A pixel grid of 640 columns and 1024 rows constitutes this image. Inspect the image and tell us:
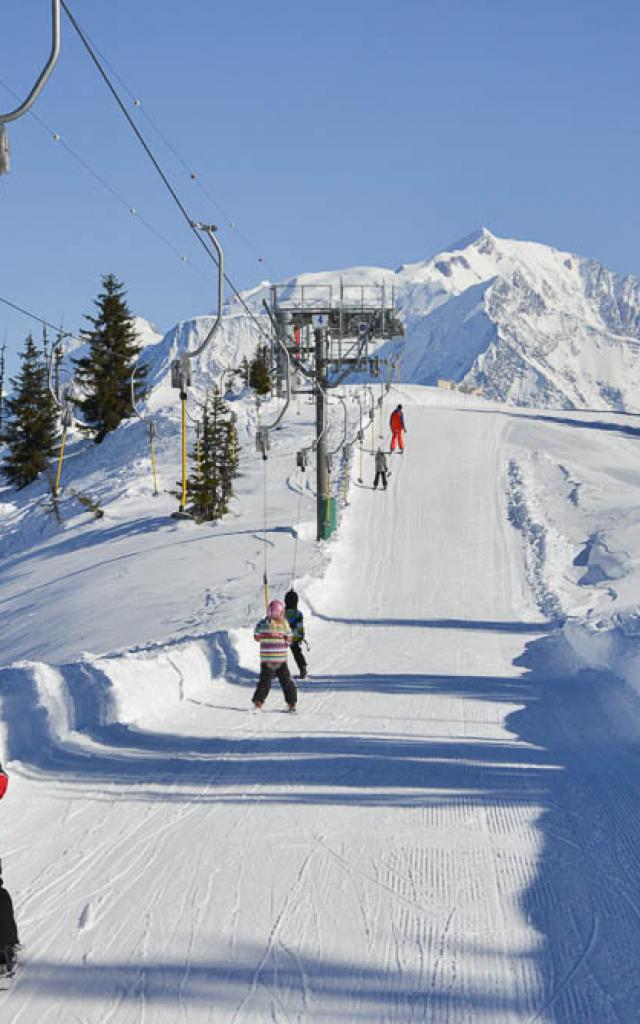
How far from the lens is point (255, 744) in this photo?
11.5 m

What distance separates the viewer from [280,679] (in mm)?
13562

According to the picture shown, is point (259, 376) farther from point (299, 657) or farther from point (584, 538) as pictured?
point (299, 657)

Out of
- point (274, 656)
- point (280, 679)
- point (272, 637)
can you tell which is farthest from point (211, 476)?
point (280, 679)

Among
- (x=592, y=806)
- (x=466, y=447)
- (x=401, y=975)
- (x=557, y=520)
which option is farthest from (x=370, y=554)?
(x=401, y=975)

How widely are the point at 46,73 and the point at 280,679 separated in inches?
294

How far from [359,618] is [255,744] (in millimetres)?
11996

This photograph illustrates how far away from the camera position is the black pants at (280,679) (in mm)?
13484

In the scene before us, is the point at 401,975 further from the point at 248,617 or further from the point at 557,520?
the point at 557,520

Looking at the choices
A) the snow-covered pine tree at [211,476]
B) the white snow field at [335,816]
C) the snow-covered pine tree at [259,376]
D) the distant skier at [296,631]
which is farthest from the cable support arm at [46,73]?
the snow-covered pine tree at [259,376]

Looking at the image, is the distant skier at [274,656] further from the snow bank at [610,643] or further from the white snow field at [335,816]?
the snow bank at [610,643]

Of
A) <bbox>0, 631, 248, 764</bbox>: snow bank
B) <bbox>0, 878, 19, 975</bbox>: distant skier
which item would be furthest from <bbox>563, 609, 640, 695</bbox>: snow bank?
Answer: <bbox>0, 878, 19, 975</bbox>: distant skier

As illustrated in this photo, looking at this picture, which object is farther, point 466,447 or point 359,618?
point 466,447

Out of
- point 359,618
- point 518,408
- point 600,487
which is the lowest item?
point 359,618

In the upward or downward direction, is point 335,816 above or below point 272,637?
below
